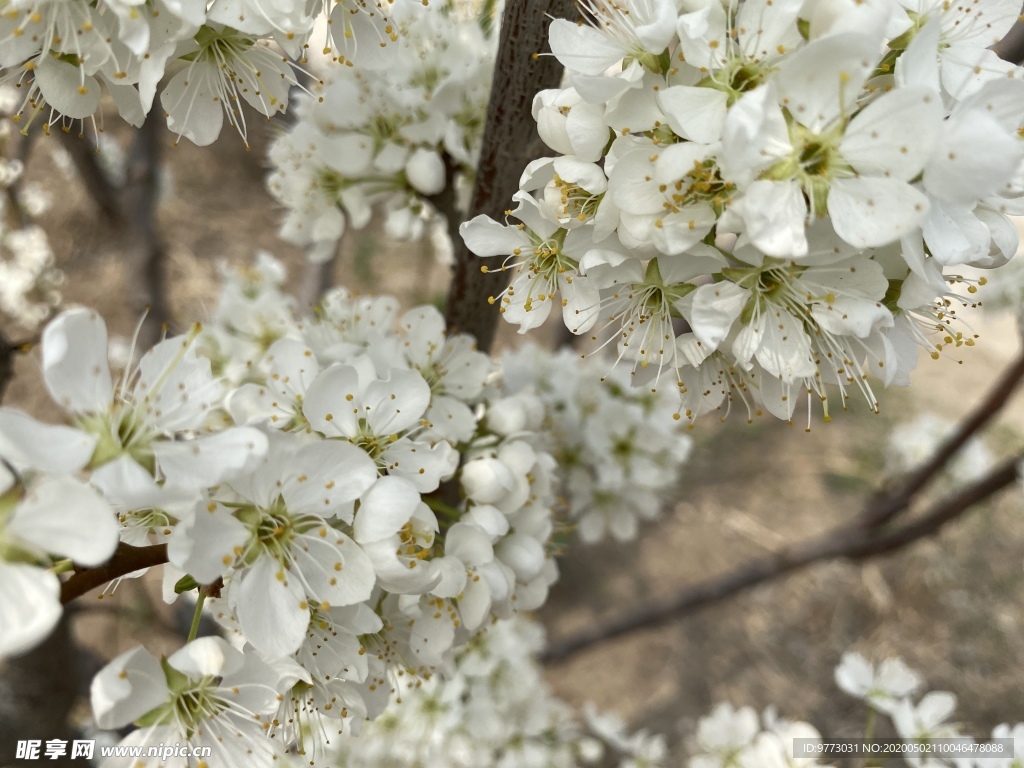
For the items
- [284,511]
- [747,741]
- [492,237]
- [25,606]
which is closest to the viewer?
[25,606]

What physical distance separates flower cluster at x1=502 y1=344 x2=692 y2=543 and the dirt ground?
1412 mm

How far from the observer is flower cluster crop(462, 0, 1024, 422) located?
2.12ft

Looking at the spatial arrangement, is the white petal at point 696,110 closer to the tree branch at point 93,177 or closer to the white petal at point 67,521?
the white petal at point 67,521

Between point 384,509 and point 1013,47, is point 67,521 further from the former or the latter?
point 1013,47

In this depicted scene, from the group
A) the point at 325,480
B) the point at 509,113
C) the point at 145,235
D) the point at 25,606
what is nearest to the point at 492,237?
the point at 509,113

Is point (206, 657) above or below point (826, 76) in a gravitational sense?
Answer: below

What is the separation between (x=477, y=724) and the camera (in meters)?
1.69

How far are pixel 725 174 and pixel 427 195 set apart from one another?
2.30 ft

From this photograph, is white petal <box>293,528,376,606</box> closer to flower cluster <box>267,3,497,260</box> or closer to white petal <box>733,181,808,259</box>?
white petal <box>733,181,808,259</box>

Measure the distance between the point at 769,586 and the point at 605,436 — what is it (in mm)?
2242

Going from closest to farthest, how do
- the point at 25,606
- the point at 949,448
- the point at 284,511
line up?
the point at 25,606, the point at 284,511, the point at 949,448

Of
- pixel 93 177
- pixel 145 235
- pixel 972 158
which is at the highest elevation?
pixel 972 158

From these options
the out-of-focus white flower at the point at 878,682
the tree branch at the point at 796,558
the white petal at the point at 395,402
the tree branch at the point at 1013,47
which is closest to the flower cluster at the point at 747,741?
the out-of-focus white flower at the point at 878,682

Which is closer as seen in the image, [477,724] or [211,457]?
[211,457]
